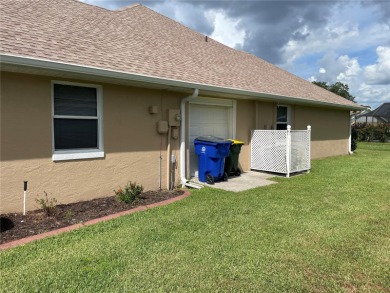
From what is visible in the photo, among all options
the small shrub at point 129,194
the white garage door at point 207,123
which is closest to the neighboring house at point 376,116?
the white garage door at point 207,123

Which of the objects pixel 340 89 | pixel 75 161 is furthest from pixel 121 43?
pixel 340 89

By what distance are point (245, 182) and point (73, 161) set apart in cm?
461

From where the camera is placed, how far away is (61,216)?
5.32 meters

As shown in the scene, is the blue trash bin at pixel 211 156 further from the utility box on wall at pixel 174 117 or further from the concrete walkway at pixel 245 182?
the utility box on wall at pixel 174 117

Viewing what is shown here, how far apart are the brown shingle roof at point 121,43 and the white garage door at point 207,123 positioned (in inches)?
35.7

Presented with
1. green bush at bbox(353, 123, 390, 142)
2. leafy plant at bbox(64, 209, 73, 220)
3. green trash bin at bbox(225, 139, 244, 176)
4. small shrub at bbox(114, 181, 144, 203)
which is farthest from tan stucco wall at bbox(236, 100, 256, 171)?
green bush at bbox(353, 123, 390, 142)

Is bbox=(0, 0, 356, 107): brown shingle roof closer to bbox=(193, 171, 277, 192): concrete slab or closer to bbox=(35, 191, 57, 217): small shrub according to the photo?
bbox=(35, 191, 57, 217): small shrub

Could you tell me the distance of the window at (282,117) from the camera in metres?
12.2

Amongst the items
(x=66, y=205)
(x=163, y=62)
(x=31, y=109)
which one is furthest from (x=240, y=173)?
(x=31, y=109)

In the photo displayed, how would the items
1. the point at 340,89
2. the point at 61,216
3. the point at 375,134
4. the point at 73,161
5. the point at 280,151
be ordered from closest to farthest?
the point at 61,216 → the point at 73,161 → the point at 280,151 → the point at 375,134 → the point at 340,89

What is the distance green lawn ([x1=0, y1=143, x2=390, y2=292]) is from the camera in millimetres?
3248

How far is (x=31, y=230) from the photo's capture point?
4.71 meters

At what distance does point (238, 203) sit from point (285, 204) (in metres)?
0.97

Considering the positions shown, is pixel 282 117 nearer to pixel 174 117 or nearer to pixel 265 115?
pixel 265 115
